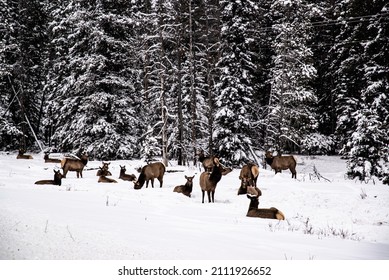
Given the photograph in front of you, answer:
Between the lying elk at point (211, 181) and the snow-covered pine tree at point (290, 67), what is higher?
the snow-covered pine tree at point (290, 67)

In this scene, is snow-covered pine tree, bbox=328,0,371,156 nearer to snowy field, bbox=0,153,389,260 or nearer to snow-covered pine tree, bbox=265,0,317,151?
snow-covered pine tree, bbox=265,0,317,151

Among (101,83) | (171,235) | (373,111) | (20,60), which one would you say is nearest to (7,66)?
(20,60)

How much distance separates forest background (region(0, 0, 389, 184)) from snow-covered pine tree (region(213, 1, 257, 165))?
0.07 m

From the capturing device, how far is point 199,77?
26.2 m

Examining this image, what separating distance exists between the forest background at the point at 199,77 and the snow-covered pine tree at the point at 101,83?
0.08 m

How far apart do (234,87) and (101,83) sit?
946cm

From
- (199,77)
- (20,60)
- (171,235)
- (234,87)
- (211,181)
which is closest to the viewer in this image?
(171,235)

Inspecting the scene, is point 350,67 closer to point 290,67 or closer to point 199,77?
point 290,67

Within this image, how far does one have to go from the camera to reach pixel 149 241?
15.3 feet

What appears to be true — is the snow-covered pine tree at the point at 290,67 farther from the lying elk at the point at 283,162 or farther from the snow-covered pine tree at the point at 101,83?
the snow-covered pine tree at the point at 101,83

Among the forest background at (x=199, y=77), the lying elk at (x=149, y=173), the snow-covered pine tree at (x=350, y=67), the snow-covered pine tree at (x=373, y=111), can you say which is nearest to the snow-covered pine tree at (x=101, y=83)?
the forest background at (x=199, y=77)

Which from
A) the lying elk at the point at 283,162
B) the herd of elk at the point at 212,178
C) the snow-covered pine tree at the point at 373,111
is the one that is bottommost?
the herd of elk at the point at 212,178

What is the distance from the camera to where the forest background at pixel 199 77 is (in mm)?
20422

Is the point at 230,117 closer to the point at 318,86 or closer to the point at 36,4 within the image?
the point at 318,86
